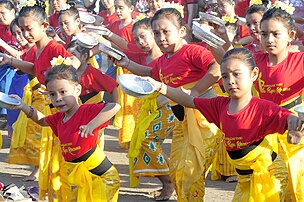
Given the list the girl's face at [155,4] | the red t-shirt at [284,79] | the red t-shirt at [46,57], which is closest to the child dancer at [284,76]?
the red t-shirt at [284,79]

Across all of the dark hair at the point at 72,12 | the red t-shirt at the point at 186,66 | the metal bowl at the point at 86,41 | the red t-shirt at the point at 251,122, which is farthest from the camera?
the dark hair at the point at 72,12

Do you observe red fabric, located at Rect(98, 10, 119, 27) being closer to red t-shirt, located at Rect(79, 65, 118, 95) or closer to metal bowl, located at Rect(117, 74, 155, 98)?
red t-shirt, located at Rect(79, 65, 118, 95)

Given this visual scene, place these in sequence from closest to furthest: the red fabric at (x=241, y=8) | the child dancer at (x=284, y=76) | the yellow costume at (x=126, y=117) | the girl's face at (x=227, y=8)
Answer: the child dancer at (x=284, y=76)
the yellow costume at (x=126, y=117)
the girl's face at (x=227, y=8)
the red fabric at (x=241, y=8)

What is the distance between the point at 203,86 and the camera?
18.3 ft

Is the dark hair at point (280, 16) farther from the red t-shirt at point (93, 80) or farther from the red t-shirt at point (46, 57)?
the red t-shirt at point (46, 57)

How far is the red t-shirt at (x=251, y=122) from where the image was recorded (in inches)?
179

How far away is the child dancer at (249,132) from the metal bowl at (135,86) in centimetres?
8

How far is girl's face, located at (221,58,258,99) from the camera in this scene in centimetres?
466

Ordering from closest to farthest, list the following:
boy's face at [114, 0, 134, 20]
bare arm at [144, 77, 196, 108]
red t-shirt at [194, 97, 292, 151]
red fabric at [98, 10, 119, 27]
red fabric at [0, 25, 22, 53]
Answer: red t-shirt at [194, 97, 292, 151], bare arm at [144, 77, 196, 108], red fabric at [0, 25, 22, 53], boy's face at [114, 0, 134, 20], red fabric at [98, 10, 119, 27]

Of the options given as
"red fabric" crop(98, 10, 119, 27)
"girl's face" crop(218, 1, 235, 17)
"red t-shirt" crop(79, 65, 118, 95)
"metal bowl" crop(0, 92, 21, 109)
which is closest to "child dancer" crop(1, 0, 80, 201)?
"red t-shirt" crop(79, 65, 118, 95)

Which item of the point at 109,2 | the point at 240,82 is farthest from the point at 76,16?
the point at 240,82

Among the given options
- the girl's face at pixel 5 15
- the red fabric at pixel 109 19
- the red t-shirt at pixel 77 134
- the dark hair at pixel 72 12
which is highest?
the red fabric at pixel 109 19

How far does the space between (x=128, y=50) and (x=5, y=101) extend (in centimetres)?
256

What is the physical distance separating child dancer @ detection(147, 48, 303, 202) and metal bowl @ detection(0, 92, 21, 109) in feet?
3.51
